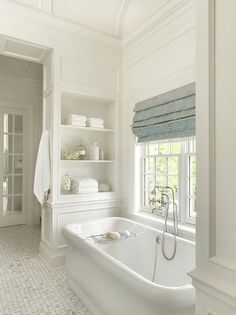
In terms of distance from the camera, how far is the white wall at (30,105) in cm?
482

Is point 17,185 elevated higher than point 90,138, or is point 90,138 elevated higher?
point 90,138

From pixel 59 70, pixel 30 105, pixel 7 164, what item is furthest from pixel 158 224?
pixel 30 105

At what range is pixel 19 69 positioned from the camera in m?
4.50

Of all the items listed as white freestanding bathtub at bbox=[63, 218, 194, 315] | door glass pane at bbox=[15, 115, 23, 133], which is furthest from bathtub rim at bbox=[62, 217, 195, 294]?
door glass pane at bbox=[15, 115, 23, 133]

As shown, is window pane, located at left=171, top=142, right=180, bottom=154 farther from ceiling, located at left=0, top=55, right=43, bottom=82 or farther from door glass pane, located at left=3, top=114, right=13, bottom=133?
door glass pane, located at left=3, top=114, right=13, bottom=133

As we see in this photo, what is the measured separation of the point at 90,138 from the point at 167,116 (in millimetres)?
1332

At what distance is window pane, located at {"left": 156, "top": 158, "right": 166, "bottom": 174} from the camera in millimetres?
3020

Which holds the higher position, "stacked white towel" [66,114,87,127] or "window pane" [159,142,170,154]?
"stacked white towel" [66,114,87,127]

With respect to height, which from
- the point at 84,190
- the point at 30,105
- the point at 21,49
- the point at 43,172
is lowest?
the point at 84,190

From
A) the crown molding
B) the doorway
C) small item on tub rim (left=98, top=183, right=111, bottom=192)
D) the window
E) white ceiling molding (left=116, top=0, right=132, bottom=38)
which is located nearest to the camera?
the window

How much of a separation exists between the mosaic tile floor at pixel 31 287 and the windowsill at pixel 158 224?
1.11 m

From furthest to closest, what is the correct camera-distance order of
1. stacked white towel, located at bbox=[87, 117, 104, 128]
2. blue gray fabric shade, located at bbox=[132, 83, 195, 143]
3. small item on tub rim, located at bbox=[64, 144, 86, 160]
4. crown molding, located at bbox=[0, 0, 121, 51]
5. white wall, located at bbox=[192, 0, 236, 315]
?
1. stacked white towel, located at bbox=[87, 117, 104, 128]
2. small item on tub rim, located at bbox=[64, 144, 86, 160]
3. crown molding, located at bbox=[0, 0, 121, 51]
4. blue gray fabric shade, located at bbox=[132, 83, 195, 143]
5. white wall, located at bbox=[192, 0, 236, 315]

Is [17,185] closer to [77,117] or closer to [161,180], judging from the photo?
[77,117]

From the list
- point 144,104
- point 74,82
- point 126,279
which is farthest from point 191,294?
point 74,82
